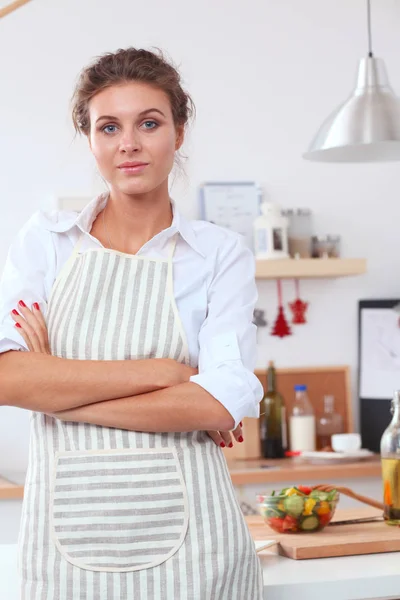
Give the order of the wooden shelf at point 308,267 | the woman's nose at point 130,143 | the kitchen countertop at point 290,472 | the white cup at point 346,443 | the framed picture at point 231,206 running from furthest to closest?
the framed picture at point 231,206 < the wooden shelf at point 308,267 < the white cup at point 346,443 < the kitchen countertop at point 290,472 < the woman's nose at point 130,143

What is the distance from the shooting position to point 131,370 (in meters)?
1.43

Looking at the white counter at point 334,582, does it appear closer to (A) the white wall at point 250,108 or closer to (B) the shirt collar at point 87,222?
(B) the shirt collar at point 87,222

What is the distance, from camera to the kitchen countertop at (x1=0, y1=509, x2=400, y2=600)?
Result: 1.62 meters

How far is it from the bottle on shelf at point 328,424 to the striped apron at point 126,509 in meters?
2.66

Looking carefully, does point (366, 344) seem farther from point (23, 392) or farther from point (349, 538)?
point (23, 392)

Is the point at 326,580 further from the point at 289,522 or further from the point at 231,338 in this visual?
the point at 231,338

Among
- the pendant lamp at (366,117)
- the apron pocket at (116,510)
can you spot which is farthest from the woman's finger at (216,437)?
the pendant lamp at (366,117)

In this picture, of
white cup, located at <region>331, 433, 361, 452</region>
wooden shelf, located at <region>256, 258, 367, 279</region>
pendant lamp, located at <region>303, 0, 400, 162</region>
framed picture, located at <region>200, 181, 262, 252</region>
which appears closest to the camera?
pendant lamp, located at <region>303, 0, 400, 162</region>

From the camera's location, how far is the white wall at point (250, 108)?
13.1ft

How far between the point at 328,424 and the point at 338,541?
2.26 m

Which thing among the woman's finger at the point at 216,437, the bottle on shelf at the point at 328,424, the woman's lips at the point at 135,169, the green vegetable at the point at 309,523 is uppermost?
the woman's lips at the point at 135,169

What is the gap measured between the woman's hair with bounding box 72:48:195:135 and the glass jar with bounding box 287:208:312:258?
8.17 ft

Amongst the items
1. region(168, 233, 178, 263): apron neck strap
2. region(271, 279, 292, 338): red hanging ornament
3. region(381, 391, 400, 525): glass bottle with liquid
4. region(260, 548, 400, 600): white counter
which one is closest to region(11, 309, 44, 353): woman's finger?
region(168, 233, 178, 263): apron neck strap

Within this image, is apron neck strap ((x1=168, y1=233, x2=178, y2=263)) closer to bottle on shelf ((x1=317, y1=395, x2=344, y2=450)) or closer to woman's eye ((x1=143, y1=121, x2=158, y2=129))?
woman's eye ((x1=143, y1=121, x2=158, y2=129))
